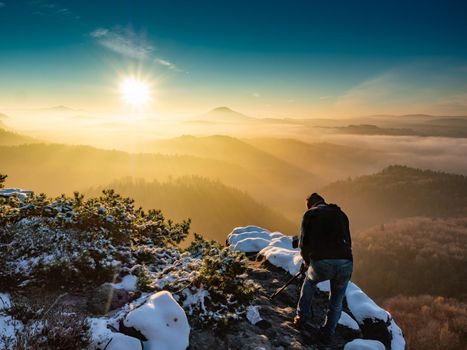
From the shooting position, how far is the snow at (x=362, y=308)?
7062mm

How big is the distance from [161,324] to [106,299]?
5.36 feet

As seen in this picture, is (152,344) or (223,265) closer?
(152,344)

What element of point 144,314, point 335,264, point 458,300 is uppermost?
point 335,264

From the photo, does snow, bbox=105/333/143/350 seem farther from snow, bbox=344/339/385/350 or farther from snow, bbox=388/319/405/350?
snow, bbox=388/319/405/350

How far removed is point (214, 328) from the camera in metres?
5.25

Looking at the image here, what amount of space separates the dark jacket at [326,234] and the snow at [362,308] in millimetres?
2357

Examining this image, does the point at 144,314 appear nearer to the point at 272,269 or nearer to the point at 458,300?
the point at 272,269

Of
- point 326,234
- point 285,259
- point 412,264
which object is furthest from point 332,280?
point 412,264

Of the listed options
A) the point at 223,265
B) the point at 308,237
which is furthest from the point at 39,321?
the point at 308,237

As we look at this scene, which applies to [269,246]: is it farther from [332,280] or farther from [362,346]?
[362,346]

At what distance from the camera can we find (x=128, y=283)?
632 cm

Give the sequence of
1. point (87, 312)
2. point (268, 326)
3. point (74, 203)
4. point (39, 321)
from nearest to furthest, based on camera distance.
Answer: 1. point (39, 321)
2. point (87, 312)
3. point (268, 326)
4. point (74, 203)

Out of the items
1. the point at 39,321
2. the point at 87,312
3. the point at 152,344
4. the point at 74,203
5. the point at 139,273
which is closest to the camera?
the point at 39,321

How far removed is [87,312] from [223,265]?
7.98 feet
